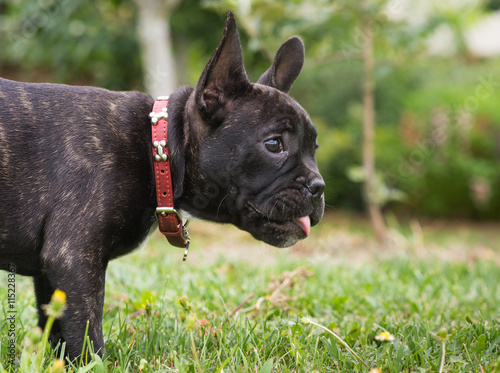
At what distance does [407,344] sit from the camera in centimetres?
271

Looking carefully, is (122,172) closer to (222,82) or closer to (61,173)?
(61,173)

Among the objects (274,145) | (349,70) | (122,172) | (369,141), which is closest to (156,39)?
(369,141)

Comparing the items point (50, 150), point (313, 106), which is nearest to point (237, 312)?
point (50, 150)

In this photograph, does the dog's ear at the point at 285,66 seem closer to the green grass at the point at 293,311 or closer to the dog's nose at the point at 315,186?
the dog's nose at the point at 315,186

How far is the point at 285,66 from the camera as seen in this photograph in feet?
10.8

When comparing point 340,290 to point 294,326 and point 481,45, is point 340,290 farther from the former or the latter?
point 481,45

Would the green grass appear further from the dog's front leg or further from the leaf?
the dog's front leg

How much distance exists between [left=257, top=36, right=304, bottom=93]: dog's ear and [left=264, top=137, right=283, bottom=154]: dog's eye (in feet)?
1.91

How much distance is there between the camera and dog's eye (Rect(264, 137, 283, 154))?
2723mm

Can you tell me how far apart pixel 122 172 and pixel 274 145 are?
741 millimetres

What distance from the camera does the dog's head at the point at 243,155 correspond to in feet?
8.86

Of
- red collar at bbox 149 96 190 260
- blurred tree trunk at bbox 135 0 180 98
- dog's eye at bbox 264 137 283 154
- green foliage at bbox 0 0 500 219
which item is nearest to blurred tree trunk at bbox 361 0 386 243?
green foliage at bbox 0 0 500 219

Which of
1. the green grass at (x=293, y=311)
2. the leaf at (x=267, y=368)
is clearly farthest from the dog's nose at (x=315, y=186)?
the leaf at (x=267, y=368)

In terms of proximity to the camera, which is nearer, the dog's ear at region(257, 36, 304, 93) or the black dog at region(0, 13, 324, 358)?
the black dog at region(0, 13, 324, 358)
